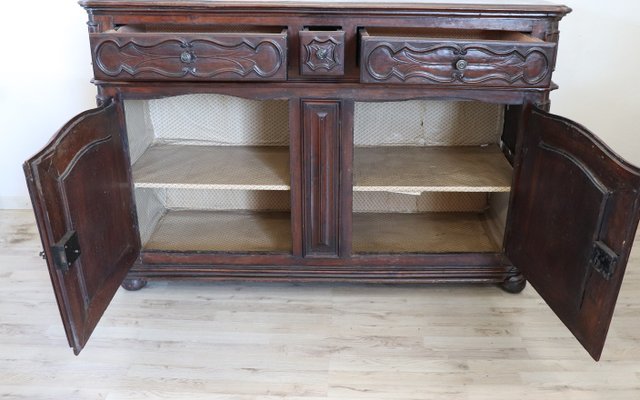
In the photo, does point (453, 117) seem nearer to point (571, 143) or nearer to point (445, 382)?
point (571, 143)

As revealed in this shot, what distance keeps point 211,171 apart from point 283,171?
0.74 feet

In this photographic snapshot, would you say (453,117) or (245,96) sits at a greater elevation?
(245,96)

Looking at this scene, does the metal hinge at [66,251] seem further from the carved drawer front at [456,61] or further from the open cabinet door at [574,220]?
the open cabinet door at [574,220]

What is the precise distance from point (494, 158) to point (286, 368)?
3.17 ft

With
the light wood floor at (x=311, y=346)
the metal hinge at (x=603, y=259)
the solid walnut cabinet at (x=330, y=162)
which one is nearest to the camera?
the metal hinge at (x=603, y=259)

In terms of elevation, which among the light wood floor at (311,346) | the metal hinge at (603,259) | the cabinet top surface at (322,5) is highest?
the cabinet top surface at (322,5)

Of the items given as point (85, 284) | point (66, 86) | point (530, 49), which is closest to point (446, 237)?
point (530, 49)

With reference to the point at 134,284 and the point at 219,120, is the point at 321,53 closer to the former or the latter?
the point at 219,120

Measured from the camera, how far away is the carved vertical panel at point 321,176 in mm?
1599

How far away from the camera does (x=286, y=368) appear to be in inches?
60.7

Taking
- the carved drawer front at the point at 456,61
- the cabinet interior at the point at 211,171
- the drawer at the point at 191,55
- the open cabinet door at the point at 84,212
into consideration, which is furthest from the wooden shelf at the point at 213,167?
the carved drawer front at the point at 456,61

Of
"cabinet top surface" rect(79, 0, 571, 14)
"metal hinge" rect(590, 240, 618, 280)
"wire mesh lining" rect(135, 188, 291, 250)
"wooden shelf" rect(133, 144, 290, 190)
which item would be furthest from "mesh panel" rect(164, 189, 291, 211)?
"metal hinge" rect(590, 240, 618, 280)

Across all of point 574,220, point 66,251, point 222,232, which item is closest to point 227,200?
point 222,232

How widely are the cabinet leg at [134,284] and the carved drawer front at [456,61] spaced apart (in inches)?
37.7
